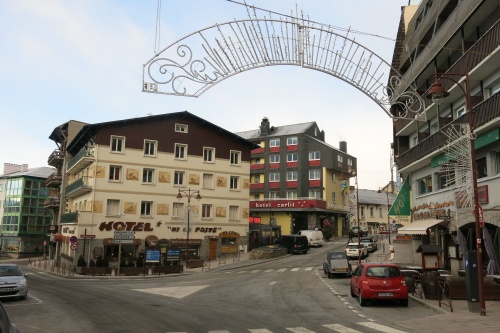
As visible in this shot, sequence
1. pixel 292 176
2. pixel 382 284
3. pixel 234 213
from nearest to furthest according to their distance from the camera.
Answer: pixel 382 284
pixel 234 213
pixel 292 176

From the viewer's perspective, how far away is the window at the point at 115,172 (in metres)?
42.7

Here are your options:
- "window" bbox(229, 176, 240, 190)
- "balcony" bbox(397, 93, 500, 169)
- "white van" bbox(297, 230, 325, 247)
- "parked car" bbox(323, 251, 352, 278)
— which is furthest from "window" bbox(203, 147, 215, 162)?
"parked car" bbox(323, 251, 352, 278)

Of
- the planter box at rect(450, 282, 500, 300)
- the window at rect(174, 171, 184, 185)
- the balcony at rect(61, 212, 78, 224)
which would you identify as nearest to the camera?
the planter box at rect(450, 282, 500, 300)

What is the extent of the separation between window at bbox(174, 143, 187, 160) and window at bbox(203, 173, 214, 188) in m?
3.18

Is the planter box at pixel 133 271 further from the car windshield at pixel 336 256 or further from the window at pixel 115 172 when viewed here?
the car windshield at pixel 336 256

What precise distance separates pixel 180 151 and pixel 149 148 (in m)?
3.52

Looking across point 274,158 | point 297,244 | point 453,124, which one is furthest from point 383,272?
point 274,158

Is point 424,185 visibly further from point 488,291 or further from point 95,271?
point 95,271

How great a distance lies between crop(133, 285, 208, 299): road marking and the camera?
814 inches

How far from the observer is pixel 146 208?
4431cm

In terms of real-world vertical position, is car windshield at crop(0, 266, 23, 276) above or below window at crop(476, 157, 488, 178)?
below

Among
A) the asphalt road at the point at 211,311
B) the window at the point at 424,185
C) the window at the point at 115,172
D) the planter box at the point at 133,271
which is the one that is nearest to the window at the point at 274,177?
the window at the point at 115,172

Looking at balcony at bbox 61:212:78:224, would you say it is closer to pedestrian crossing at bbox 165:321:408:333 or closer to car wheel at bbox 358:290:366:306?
car wheel at bbox 358:290:366:306

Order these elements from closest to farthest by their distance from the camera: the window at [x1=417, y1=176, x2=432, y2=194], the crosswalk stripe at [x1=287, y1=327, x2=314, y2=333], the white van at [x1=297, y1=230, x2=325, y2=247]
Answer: the crosswalk stripe at [x1=287, y1=327, x2=314, y2=333] → the window at [x1=417, y1=176, x2=432, y2=194] → the white van at [x1=297, y1=230, x2=325, y2=247]
